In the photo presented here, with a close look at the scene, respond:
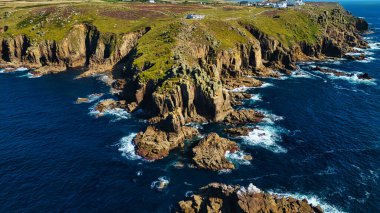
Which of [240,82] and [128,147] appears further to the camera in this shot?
[240,82]

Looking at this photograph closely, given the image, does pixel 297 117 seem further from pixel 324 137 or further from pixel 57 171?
pixel 57 171

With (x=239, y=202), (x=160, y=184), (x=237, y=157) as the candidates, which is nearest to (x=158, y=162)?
(x=160, y=184)

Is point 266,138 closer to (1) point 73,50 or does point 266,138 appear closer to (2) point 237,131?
(2) point 237,131

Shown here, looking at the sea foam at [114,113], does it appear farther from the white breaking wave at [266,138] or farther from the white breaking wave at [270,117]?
the white breaking wave at [270,117]

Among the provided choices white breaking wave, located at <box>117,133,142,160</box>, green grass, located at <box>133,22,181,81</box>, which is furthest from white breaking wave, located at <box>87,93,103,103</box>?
white breaking wave, located at <box>117,133,142,160</box>

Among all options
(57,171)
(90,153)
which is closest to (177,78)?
(90,153)

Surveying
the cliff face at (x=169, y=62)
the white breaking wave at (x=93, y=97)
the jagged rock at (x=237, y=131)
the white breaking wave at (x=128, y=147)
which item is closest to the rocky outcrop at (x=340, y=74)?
the cliff face at (x=169, y=62)

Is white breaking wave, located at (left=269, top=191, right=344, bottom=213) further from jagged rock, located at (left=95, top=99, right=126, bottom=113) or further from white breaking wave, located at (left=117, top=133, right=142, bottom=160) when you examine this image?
jagged rock, located at (left=95, top=99, right=126, bottom=113)
